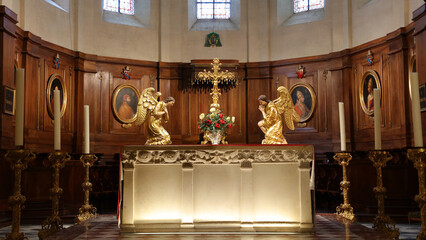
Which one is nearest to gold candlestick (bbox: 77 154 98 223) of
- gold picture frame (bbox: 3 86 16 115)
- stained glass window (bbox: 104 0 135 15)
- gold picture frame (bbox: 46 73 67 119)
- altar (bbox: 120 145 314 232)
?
altar (bbox: 120 145 314 232)

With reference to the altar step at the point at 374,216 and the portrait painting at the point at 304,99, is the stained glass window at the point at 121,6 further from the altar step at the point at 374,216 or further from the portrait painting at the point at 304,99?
the altar step at the point at 374,216

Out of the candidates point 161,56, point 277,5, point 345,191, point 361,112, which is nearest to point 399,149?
point 361,112

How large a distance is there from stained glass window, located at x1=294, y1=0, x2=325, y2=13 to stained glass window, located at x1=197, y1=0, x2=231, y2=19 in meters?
2.06

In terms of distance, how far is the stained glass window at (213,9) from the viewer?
15.4m

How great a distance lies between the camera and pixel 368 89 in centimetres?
1295

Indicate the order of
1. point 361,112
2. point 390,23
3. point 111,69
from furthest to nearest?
1. point 111,69
2. point 361,112
3. point 390,23

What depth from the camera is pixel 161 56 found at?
1469 cm

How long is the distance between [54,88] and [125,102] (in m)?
2.13

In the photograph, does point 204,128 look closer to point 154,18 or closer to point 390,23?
point 390,23

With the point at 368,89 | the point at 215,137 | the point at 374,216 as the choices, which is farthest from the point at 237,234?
the point at 368,89

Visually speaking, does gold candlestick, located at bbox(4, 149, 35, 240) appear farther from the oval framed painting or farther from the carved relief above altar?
the oval framed painting

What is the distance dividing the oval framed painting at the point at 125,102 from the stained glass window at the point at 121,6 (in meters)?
2.40

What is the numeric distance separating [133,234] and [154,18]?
9.25m

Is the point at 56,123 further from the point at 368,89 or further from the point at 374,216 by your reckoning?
the point at 368,89
